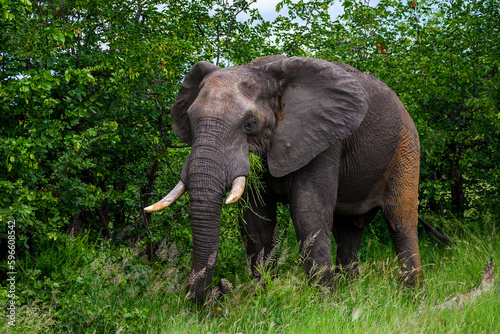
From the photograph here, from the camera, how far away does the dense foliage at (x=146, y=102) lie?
5.07 m

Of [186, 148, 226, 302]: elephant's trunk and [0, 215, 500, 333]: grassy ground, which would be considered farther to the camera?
[186, 148, 226, 302]: elephant's trunk

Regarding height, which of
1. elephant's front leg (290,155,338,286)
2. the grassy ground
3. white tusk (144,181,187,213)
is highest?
white tusk (144,181,187,213)

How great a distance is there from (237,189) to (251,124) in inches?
24.8

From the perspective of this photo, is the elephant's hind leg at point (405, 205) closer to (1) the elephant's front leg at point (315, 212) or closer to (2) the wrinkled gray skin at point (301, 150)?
(2) the wrinkled gray skin at point (301, 150)

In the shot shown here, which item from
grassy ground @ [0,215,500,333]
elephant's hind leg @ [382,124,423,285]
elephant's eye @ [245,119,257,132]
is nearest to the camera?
grassy ground @ [0,215,500,333]

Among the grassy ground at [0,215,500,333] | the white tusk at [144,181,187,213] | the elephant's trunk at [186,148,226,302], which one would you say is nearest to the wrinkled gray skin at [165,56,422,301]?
the elephant's trunk at [186,148,226,302]

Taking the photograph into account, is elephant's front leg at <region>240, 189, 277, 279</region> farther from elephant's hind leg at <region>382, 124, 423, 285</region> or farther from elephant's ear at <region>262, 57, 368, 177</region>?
elephant's hind leg at <region>382, 124, 423, 285</region>

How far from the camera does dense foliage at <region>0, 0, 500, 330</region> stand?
5.07 m

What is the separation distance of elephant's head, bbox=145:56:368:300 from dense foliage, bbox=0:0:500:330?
3.13 feet

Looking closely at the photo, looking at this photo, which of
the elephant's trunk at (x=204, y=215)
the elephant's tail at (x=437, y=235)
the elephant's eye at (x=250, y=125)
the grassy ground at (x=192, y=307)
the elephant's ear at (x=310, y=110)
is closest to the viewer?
the grassy ground at (x=192, y=307)

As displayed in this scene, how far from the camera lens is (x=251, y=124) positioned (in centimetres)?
479

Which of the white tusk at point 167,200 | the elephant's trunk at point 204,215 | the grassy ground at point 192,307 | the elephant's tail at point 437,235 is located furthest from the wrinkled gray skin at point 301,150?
the elephant's tail at point 437,235

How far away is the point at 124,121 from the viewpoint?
21.5ft

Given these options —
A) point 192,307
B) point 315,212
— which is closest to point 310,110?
point 315,212
